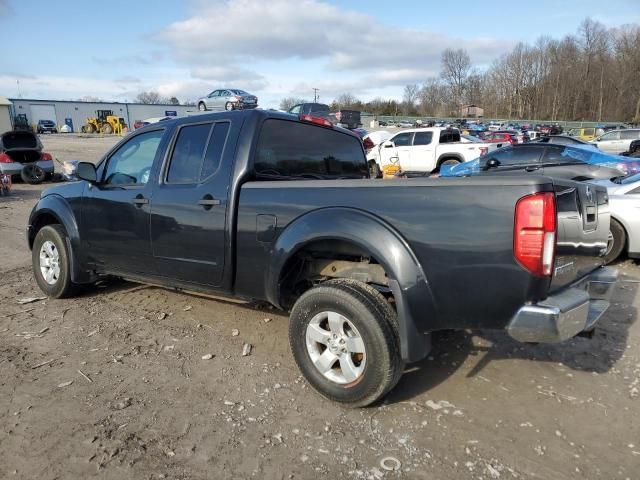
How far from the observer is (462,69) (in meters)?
101

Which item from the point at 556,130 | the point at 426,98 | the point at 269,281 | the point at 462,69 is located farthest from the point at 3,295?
the point at 462,69

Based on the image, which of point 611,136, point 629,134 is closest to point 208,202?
point 629,134

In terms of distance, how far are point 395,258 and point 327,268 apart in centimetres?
86

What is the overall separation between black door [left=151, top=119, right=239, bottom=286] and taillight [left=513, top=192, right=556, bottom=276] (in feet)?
6.87

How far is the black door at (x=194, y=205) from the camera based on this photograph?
3.68 meters

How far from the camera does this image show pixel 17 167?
1614 cm

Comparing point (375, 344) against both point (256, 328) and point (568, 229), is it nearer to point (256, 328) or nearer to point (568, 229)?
point (568, 229)

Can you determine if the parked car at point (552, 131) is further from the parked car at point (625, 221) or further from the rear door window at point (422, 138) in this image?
the parked car at point (625, 221)

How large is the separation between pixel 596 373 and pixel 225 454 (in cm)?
281

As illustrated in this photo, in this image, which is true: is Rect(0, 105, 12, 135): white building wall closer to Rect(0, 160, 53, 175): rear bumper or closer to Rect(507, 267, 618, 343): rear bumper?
Rect(0, 160, 53, 175): rear bumper

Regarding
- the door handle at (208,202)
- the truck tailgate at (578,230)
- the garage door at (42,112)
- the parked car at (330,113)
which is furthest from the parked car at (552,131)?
the garage door at (42,112)

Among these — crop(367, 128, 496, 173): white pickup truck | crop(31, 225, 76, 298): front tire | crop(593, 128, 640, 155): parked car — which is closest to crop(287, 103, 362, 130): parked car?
crop(367, 128, 496, 173): white pickup truck

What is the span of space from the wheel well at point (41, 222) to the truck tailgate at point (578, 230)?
16.1 ft

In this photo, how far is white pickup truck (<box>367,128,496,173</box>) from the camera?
51.5 feet
